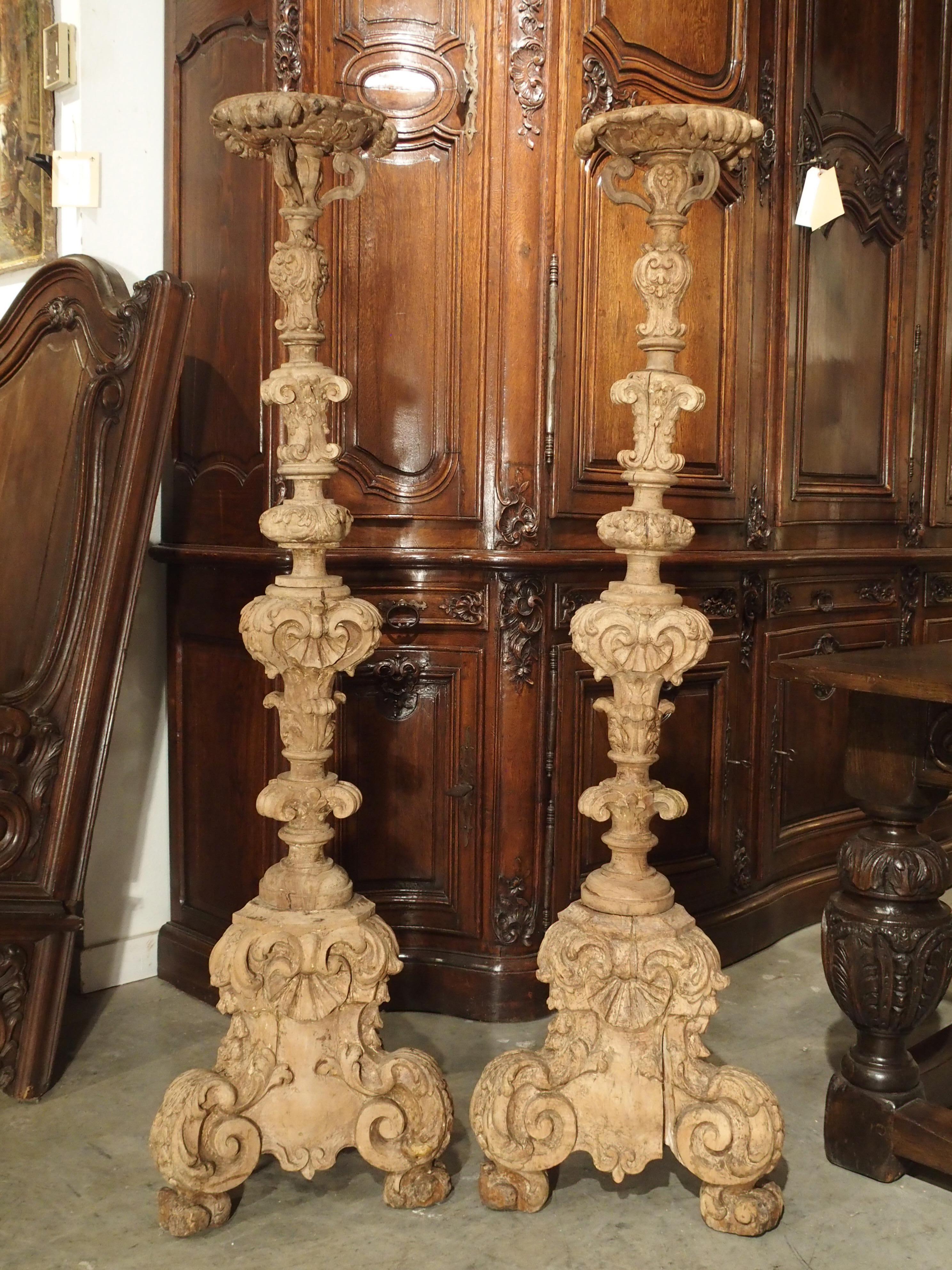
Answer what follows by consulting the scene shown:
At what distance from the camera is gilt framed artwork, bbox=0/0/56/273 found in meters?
2.97

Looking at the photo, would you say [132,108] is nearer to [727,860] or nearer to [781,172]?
[781,172]

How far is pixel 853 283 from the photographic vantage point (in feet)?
11.5

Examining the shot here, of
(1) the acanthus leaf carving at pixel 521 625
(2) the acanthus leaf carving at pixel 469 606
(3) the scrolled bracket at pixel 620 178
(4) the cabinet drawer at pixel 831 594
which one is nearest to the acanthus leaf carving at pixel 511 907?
(1) the acanthus leaf carving at pixel 521 625

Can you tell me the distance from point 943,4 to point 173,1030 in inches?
140

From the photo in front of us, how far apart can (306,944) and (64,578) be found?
97 cm

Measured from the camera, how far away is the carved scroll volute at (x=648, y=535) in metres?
1.95

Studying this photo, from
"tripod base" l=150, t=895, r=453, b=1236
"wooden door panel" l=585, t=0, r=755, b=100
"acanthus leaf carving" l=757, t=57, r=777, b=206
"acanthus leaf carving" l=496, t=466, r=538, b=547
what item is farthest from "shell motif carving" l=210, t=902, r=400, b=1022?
"acanthus leaf carving" l=757, t=57, r=777, b=206

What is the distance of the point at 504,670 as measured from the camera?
2.71 m

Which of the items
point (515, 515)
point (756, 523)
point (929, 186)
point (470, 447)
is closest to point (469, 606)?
point (515, 515)

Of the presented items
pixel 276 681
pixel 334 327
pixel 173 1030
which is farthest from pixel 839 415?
pixel 173 1030

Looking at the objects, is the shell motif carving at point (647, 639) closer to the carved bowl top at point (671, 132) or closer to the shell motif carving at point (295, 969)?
the shell motif carving at point (295, 969)

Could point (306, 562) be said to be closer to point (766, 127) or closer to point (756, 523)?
point (756, 523)

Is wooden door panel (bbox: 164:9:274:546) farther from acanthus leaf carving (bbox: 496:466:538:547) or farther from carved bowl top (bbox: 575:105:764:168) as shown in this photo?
carved bowl top (bbox: 575:105:764:168)

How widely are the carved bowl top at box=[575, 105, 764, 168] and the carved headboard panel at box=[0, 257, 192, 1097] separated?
38.9 inches
